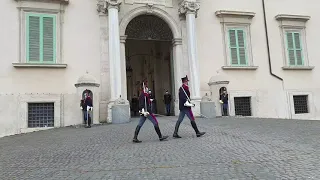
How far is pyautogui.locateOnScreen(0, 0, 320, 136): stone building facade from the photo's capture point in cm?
1369

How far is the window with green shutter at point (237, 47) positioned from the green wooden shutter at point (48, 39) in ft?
30.7

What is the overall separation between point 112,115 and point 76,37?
4380mm

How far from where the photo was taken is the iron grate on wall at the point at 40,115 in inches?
539

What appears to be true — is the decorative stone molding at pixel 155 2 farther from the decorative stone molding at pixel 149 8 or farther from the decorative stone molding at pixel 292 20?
the decorative stone molding at pixel 292 20

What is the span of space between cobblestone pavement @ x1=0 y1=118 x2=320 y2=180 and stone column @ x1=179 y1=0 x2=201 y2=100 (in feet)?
21.4

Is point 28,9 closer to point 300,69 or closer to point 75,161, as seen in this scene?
point 75,161

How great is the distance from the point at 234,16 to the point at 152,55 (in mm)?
8807

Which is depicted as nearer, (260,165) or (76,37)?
(260,165)

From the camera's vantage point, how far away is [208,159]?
219 inches

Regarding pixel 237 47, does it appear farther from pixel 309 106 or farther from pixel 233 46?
pixel 309 106

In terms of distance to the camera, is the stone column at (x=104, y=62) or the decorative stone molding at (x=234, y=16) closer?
the stone column at (x=104, y=62)

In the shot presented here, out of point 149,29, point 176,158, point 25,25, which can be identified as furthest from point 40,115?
point 176,158

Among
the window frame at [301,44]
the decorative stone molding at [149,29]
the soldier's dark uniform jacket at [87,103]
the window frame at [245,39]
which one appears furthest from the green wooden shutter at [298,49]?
the soldier's dark uniform jacket at [87,103]

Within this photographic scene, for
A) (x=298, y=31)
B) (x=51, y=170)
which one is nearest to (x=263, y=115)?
(x=298, y=31)
